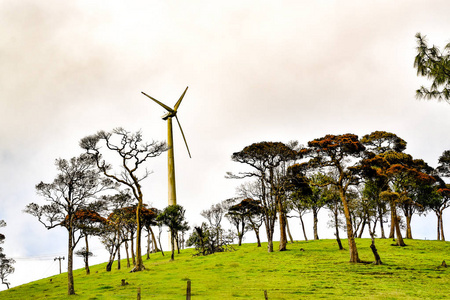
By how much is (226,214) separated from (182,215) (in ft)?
56.3

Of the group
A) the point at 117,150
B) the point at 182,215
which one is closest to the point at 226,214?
the point at 182,215

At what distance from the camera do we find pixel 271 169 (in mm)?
53344

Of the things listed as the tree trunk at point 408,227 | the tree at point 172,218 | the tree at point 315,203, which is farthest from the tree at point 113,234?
the tree trunk at point 408,227

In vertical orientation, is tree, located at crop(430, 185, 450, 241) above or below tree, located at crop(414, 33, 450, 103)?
below

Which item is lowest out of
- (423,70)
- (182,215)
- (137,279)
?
(137,279)

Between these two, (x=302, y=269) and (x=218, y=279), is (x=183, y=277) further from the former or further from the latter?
(x=302, y=269)

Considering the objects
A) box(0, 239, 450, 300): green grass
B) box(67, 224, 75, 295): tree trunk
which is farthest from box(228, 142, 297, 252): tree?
box(67, 224, 75, 295): tree trunk

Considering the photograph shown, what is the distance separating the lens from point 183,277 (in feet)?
116

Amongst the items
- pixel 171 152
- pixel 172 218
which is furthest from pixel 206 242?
pixel 171 152

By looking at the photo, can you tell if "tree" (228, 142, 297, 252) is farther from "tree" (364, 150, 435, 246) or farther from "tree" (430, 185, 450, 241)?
"tree" (430, 185, 450, 241)

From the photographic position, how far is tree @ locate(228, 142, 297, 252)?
51.5 metres

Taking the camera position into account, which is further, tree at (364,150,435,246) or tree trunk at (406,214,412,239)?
tree trunk at (406,214,412,239)

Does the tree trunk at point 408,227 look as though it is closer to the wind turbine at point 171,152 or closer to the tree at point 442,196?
the tree at point 442,196

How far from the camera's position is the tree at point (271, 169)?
5150 cm
